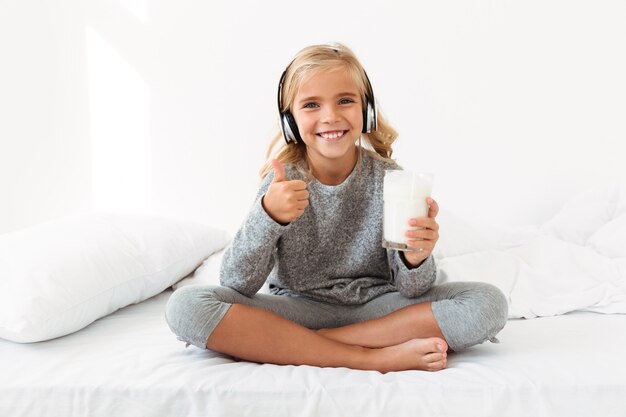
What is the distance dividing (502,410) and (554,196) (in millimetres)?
1384

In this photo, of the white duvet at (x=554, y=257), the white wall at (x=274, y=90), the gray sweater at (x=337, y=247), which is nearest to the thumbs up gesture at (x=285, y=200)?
the gray sweater at (x=337, y=247)

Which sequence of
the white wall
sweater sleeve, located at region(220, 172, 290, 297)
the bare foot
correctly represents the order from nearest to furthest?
1. the bare foot
2. sweater sleeve, located at region(220, 172, 290, 297)
3. the white wall

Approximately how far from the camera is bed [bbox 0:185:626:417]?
42.8 inches

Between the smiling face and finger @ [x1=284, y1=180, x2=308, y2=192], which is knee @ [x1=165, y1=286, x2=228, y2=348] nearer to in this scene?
finger @ [x1=284, y1=180, x2=308, y2=192]

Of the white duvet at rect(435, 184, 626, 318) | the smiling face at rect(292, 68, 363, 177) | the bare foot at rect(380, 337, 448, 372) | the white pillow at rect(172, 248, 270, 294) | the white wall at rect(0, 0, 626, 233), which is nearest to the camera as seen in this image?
the bare foot at rect(380, 337, 448, 372)

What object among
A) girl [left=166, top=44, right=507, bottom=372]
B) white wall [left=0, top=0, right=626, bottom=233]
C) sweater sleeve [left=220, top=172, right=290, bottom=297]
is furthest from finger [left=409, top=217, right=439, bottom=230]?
white wall [left=0, top=0, right=626, bottom=233]

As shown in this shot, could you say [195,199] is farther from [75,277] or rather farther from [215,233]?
[75,277]

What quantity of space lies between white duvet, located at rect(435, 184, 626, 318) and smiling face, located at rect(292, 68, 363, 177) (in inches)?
18.7

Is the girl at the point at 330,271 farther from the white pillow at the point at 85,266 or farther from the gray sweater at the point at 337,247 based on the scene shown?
the white pillow at the point at 85,266

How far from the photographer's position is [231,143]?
240 cm

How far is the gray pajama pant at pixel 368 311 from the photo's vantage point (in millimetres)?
1232

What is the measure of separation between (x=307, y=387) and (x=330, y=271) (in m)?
0.39

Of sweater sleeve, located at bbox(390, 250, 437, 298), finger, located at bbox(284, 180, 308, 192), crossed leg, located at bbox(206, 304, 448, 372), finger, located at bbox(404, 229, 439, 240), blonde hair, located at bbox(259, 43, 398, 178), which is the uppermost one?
blonde hair, located at bbox(259, 43, 398, 178)

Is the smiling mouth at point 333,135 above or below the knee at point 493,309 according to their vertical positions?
above
